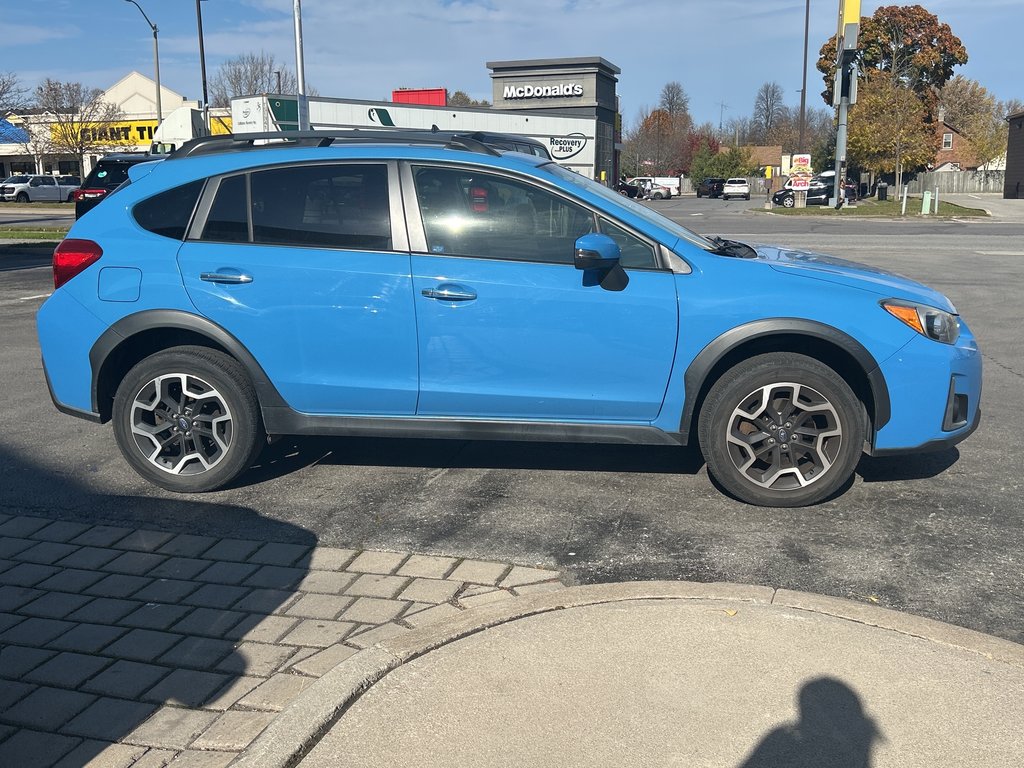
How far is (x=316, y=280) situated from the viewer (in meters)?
4.93

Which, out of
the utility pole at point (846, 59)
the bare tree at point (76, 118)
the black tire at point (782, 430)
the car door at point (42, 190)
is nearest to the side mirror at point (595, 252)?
the black tire at point (782, 430)

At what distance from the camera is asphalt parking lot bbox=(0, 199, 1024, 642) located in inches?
162

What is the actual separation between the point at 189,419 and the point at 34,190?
53188 millimetres

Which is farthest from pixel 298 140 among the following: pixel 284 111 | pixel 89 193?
pixel 89 193

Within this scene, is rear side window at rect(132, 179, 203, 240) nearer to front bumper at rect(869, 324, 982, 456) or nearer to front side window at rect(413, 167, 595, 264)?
front side window at rect(413, 167, 595, 264)

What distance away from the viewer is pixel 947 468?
5.50 meters

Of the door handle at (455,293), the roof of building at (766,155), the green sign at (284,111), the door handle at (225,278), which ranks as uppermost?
the roof of building at (766,155)

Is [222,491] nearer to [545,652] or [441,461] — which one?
[441,461]

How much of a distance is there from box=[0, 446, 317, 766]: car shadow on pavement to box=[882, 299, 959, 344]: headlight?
119 inches

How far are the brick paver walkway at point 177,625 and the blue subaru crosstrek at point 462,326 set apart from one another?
33.8 inches

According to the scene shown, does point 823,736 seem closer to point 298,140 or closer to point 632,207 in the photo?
point 632,207

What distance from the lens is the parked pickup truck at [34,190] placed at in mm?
51594

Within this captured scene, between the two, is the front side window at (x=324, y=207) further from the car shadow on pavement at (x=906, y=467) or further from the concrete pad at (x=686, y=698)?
the car shadow on pavement at (x=906, y=467)

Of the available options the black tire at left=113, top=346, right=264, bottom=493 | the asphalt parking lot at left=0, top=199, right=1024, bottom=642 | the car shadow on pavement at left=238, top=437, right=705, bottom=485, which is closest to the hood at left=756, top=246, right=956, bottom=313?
the asphalt parking lot at left=0, top=199, right=1024, bottom=642
